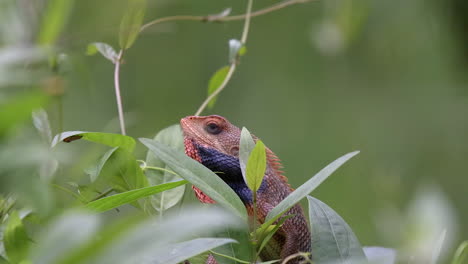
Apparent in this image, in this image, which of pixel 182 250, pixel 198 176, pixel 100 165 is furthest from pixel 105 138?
pixel 182 250

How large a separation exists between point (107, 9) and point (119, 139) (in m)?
0.23

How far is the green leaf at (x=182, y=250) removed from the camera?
2.29 ft

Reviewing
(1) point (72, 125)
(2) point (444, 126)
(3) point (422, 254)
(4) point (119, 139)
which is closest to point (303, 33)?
(2) point (444, 126)

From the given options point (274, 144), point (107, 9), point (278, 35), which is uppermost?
point (107, 9)

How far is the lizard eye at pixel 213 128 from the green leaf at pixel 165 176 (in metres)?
0.32

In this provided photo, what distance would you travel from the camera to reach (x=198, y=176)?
2.83ft

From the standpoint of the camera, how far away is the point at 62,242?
1.56 ft

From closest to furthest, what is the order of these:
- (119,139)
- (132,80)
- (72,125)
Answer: (119,139) < (72,125) < (132,80)

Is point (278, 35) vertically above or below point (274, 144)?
above

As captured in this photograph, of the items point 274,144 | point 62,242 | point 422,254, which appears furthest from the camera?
point 274,144

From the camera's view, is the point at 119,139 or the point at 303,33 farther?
the point at 303,33

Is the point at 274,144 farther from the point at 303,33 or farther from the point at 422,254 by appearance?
Answer: the point at 422,254

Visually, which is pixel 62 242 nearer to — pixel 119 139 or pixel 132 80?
pixel 119 139

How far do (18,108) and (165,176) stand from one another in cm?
79
